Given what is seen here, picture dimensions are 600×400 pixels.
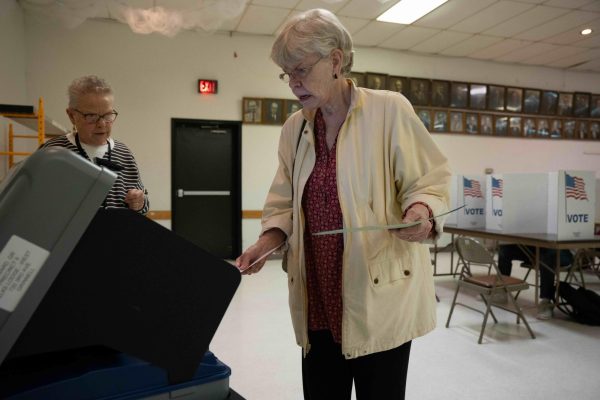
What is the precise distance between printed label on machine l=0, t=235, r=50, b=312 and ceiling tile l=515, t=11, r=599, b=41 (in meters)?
6.18

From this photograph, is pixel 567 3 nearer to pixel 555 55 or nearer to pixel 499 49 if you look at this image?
pixel 499 49

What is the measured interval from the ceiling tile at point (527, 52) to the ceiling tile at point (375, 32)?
2.15 m

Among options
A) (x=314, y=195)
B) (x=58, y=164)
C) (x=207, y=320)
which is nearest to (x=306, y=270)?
(x=314, y=195)

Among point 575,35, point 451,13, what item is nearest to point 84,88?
point 451,13

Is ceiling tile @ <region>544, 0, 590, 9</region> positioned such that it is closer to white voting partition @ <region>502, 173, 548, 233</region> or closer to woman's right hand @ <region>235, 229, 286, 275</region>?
white voting partition @ <region>502, 173, 548, 233</region>

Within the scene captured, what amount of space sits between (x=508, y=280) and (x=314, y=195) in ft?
8.47

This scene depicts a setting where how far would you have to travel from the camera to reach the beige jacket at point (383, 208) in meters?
0.98

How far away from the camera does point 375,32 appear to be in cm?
565

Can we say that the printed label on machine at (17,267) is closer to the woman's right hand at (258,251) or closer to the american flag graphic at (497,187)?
the woman's right hand at (258,251)

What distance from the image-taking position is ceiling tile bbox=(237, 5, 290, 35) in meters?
4.96

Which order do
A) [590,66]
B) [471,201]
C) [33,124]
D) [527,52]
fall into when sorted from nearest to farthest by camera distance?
[33,124], [471,201], [527,52], [590,66]

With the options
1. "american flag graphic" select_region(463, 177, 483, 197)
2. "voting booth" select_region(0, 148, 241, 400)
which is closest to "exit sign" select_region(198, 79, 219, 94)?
"american flag graphic" select_region(463, 177, 483, 197)

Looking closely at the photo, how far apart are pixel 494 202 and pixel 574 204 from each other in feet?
2.29

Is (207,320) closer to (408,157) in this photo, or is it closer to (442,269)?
(408,157)
